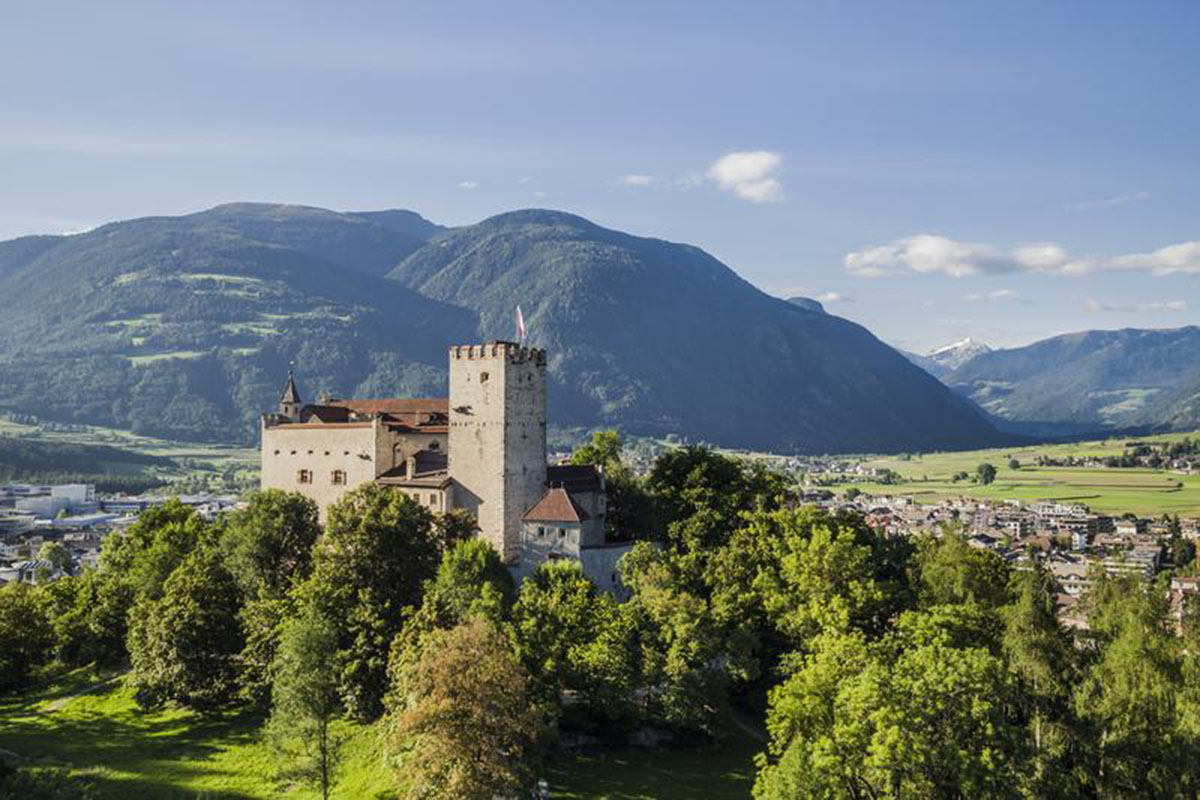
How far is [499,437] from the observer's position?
7719 cm

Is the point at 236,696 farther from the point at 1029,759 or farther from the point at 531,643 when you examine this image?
the point at 1029,759

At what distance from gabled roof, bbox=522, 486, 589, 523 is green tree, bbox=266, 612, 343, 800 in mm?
20611

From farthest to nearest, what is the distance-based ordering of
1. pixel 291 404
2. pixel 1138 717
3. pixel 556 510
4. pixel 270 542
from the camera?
pixel 291 404
pixel 270 542
pixel 556 510
pixel 1138 717

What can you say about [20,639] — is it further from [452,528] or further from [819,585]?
[819,585]

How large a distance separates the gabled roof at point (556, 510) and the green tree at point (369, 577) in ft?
24.9

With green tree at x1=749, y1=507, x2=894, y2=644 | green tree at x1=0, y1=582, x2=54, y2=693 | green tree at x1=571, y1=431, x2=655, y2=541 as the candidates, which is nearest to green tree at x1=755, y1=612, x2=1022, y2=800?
green tree at x1=749, y1=507, x2=894, y2=644

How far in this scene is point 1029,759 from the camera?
149 feet

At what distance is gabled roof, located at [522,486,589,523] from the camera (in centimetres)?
7494

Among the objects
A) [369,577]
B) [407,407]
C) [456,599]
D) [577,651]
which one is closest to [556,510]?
[456,599]

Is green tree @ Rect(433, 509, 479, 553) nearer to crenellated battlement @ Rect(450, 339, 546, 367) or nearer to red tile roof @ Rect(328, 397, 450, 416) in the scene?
crenellated battlement @ Rect(450, 339, 546, 367)

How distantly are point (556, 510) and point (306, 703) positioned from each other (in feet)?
84.9

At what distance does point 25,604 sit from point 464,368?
39.2m

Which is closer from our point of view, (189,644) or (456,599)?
(456,599)

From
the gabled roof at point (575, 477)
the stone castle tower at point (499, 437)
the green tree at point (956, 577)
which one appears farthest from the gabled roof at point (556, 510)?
the green tree at point (956, 577)
